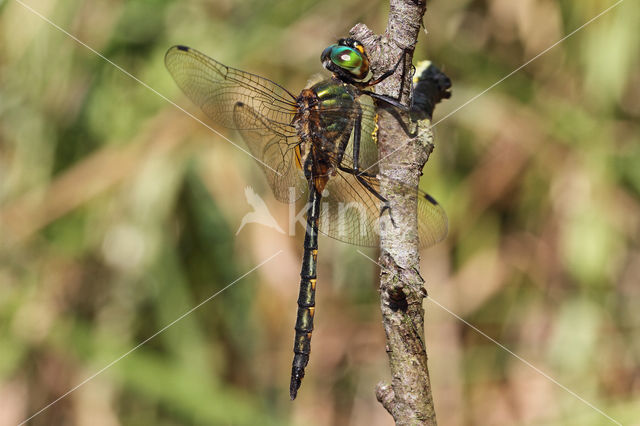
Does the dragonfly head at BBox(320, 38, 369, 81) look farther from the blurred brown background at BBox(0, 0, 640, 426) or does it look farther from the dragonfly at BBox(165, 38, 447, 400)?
→ the blurred brown background at BBox(0, 0, 640, 426)

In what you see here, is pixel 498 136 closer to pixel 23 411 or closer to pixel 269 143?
pixel 269 143

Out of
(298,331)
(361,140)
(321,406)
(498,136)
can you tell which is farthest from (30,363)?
(498,136)

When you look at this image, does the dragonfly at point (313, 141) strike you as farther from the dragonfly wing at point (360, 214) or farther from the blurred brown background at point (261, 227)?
the blurred brown background at point (261, 227)

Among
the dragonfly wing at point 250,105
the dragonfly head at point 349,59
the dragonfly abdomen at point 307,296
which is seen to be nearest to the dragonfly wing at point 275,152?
the dragonfly wing at point 250,105

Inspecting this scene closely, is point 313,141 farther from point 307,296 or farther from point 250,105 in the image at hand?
point 307,296

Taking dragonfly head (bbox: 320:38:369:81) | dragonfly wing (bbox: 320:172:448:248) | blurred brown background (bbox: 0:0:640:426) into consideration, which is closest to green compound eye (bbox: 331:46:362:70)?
dragonfly head (bbox: 320:38:369:81)

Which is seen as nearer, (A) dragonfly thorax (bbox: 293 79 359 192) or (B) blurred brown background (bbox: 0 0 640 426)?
(A) dragonfly thorax (bbox: 293 79 359 192)
